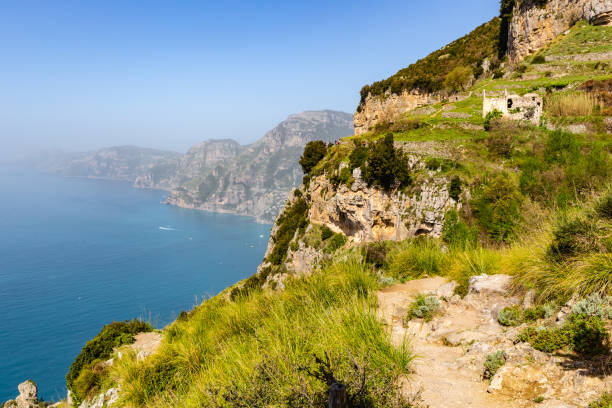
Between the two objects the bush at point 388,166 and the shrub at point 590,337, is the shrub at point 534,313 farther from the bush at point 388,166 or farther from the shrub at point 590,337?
the bush at point 388,166

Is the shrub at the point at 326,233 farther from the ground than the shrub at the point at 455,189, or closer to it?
closer to it

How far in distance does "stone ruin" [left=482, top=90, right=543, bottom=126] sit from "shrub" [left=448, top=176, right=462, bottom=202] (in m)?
8.41

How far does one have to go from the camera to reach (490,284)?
5.62 meters

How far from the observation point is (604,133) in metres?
17.5

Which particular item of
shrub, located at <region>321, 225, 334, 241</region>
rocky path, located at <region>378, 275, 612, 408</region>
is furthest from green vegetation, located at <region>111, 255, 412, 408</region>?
shrub, located at <region>321, 225, 334, 241</region>

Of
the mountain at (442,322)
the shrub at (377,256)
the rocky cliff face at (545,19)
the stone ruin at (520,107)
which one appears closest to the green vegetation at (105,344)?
the mountain at (442,322)

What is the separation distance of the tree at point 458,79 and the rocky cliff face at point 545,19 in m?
5.65

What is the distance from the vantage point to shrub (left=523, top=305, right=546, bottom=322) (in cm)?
429

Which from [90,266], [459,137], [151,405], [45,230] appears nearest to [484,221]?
[459,137]

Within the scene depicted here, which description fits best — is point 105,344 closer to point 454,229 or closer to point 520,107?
point 454,229

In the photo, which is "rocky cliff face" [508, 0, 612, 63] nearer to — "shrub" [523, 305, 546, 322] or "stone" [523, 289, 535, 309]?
"stone" [523, 289, 535, 309]

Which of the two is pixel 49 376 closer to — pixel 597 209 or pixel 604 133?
pixel 597 209

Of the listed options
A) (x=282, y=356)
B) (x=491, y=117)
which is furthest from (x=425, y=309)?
(x=491, y=117)

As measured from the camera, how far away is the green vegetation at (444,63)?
47.9 meters
